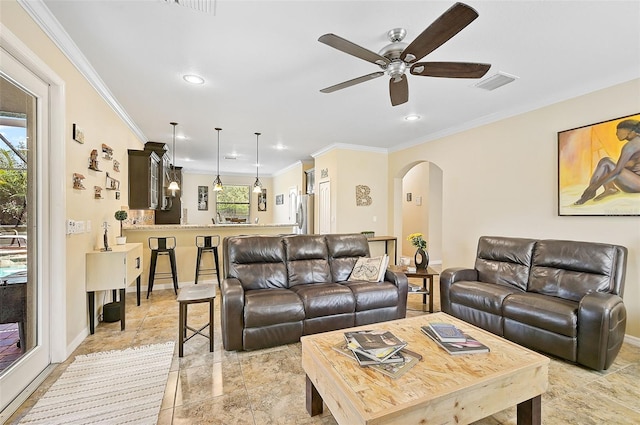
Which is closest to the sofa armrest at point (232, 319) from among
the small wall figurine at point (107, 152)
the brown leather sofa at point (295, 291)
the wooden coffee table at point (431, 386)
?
the brown leather sofa at point (295, 291)

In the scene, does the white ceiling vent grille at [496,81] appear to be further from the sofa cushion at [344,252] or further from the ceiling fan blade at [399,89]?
the sofa cushion at [344,252]

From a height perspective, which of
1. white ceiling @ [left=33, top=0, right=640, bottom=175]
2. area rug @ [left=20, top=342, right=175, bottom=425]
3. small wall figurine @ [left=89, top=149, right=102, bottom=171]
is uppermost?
white ceiling @ [left=33, top=0, right=640, bottom=175]

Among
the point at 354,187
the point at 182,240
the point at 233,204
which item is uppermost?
the point at 354,187

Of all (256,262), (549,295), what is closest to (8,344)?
(256,262)

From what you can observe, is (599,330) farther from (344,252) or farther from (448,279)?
(344,252)

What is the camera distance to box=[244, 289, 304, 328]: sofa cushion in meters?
2.59

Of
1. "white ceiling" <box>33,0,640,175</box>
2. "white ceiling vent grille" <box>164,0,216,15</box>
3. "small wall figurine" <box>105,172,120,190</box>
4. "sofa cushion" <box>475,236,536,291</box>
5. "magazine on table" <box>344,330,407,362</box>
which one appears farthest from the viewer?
"small wall figurine" <box>105,172,120,190</box>

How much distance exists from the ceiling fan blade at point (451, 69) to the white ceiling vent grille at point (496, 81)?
1.04 m

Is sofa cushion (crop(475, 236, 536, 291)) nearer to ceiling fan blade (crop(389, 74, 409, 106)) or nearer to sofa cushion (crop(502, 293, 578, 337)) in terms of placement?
sofa cushion (crop(502, 293, 578, 337))

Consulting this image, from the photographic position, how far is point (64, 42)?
234 centimetres

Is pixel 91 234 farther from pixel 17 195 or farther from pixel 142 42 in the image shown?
pixel 142 42

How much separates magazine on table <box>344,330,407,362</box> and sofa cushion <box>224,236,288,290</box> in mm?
1446

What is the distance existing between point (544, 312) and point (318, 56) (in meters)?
2.97

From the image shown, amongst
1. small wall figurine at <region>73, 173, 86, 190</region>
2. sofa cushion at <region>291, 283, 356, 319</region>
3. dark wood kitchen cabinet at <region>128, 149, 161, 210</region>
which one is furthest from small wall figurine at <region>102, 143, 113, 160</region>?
sofa cushion at <region>291, 283, 356, 319</region>
